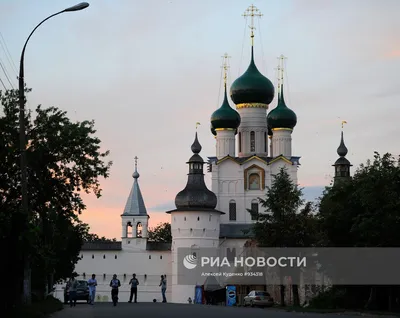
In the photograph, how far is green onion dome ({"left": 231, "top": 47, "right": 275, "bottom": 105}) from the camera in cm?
9206

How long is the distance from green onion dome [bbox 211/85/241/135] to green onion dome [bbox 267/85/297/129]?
3.12m

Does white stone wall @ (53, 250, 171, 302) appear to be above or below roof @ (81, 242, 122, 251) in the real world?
below

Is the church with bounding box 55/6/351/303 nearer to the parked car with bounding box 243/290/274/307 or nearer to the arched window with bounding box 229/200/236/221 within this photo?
the arched window with bounding box 229/200/236/221

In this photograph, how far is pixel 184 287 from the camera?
88.1m

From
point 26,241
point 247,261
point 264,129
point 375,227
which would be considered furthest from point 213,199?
point 26,241

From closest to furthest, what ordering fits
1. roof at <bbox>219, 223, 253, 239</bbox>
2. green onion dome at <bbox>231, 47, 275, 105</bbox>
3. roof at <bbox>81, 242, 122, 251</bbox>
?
green onion dome at <bbox>231, 47, 275, 105</bbox> < roof at <bbox>219, 223, 253, 239</bbox> < roof at <bbox>81, 242, 122, 251</bbox>

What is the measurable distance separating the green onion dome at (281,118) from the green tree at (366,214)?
4751 centimetres

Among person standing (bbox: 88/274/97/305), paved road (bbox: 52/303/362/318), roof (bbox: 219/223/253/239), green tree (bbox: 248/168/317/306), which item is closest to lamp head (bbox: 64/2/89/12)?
paved road (bbox: 52/303/362/318)

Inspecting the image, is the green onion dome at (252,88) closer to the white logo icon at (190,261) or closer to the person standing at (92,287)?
the white logo icon at (190,261)

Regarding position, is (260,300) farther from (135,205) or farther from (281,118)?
(135,205)

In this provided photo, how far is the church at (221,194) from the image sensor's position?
9162 cm

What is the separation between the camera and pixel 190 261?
91250mm

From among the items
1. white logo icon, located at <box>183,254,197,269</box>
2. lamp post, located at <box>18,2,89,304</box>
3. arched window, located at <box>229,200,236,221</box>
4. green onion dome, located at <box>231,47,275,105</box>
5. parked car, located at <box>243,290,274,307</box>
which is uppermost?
green onion dome, located at <box>231,47,275,105</box>

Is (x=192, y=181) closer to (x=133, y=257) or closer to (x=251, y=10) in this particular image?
(x=133, y=257)
